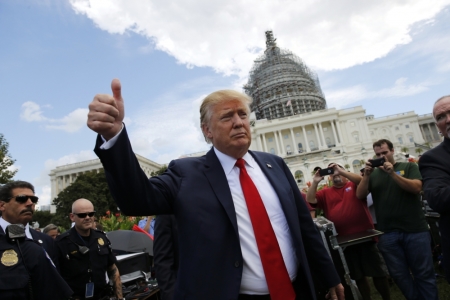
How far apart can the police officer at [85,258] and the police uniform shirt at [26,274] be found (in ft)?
3.09

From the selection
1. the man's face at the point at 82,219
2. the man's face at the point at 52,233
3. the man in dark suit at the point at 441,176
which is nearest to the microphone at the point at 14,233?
the man's face at the point at 82,219

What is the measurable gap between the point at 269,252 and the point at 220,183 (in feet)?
1.68

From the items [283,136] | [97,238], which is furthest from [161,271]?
[283,136]

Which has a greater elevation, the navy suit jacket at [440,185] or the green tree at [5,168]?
the green tree at [5,168]

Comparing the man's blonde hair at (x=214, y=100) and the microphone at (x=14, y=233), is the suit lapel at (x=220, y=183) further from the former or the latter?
the microphone at (x=14, y=233)

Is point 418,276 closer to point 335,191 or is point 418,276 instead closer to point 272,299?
point 335,191

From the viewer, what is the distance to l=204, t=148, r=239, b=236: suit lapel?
1.78m

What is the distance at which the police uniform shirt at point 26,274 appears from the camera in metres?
2.70

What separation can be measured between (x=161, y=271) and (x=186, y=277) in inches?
68.5

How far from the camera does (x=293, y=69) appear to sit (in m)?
81.6

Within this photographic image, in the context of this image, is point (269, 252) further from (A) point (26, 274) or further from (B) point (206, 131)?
(A) point (26, 274)

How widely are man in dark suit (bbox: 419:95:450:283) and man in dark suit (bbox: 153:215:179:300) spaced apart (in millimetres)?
2469

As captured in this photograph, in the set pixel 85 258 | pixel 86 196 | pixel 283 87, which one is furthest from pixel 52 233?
pixel 283 87

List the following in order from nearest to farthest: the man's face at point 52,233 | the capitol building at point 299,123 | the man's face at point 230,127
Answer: the man's face at point 230,127
the man's face at point 52,233
the capitol building at point 299,123
